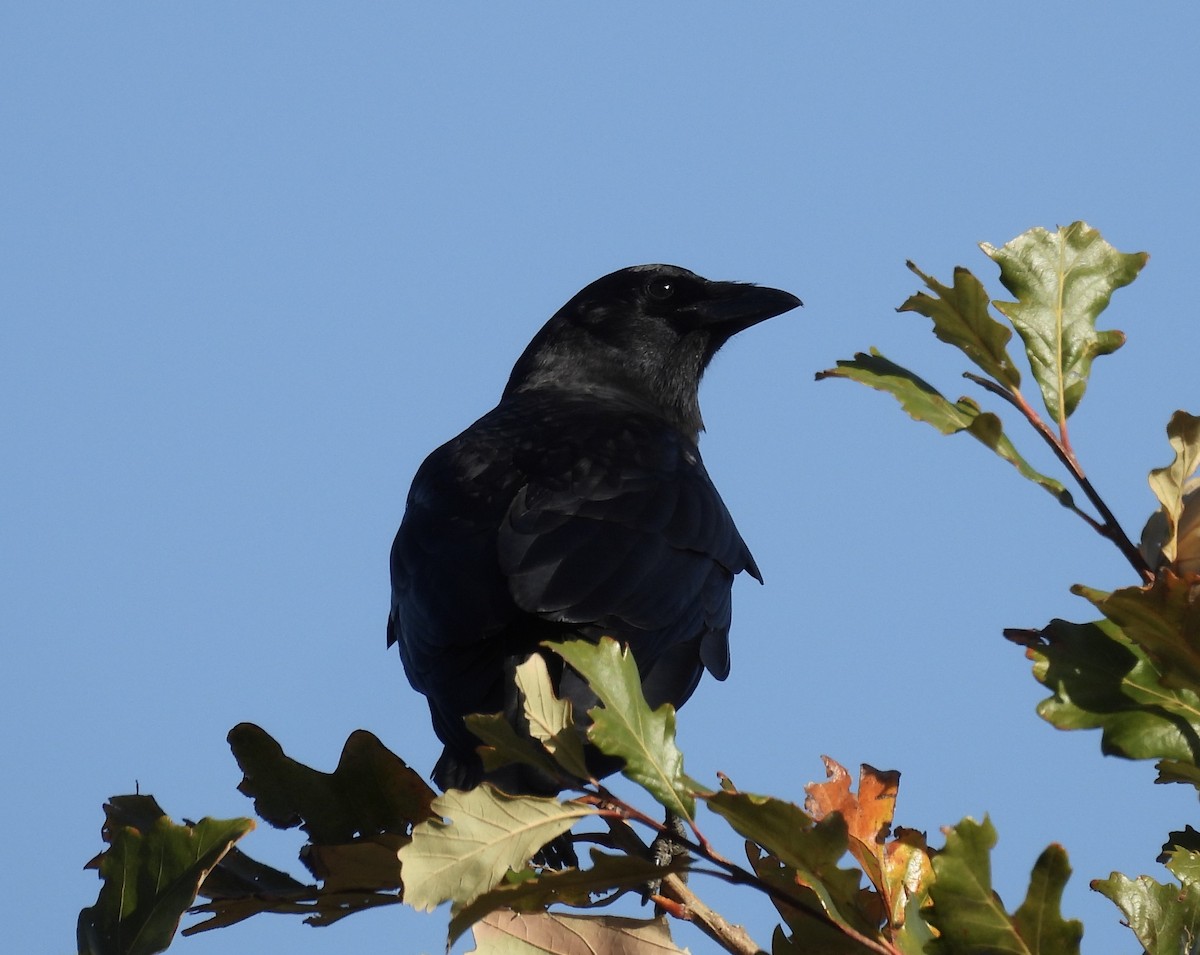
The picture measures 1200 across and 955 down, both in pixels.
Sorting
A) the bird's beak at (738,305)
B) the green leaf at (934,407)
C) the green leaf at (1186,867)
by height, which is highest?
the bird's beak at (738,305)

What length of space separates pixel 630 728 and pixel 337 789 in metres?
0.59

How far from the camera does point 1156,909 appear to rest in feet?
5.57

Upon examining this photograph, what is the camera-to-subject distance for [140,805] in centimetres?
210

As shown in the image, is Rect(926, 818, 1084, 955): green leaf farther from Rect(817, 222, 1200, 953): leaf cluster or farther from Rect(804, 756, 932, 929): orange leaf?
Rect(804, 756, 932, 929): orange leaf

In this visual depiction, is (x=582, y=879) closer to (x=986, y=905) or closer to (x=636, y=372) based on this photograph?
(x=986, y=905)

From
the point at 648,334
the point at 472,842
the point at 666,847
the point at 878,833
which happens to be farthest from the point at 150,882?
the point at 648,334

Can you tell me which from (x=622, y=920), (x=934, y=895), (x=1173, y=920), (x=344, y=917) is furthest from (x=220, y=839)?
(x=1173, y=920)

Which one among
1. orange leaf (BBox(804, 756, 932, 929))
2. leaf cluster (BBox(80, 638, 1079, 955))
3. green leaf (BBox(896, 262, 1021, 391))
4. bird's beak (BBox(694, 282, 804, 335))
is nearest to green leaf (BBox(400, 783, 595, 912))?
leaf cluster (BBox(80, 638, 1079, 955))

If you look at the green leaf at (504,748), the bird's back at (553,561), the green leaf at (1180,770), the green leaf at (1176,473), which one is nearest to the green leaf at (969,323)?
the green leaf at (1176,473)

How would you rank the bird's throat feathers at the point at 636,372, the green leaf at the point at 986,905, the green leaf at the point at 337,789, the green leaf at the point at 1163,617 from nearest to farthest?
the green leaf at the point at 986,905, the green leaf at the point at 1163,617, the green leaf at the point at 337,789, the bird's throat feathers at the point at 636,372

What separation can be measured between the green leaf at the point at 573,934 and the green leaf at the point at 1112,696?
0.62m

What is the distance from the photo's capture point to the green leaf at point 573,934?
1.97 metres

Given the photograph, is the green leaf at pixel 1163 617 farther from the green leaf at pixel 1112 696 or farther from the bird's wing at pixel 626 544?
the bird's wing at pixel 626 544

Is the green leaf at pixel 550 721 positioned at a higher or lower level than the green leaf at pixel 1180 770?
higher
